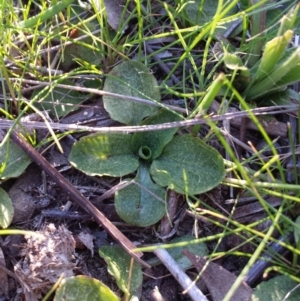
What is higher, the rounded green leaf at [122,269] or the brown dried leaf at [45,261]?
the brown dried leaf at [45,261]

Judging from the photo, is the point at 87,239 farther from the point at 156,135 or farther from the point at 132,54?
the point at 132,54

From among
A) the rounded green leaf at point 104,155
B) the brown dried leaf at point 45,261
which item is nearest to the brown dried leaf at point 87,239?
the brown dried leaf at point 45,261

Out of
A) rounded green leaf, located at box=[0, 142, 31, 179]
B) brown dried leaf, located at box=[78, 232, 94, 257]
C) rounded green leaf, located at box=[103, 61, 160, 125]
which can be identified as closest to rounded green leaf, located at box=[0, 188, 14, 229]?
rounded green leaf, located at box=[0, 142, 31, 179]

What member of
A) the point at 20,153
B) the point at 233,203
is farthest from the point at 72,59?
the point at 233,203

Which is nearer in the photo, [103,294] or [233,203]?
[103,294]

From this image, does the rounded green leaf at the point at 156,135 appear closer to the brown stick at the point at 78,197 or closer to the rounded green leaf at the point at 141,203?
the rounded green leaf at the point at 141,203

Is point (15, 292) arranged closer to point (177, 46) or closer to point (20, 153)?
point (20, 153)
